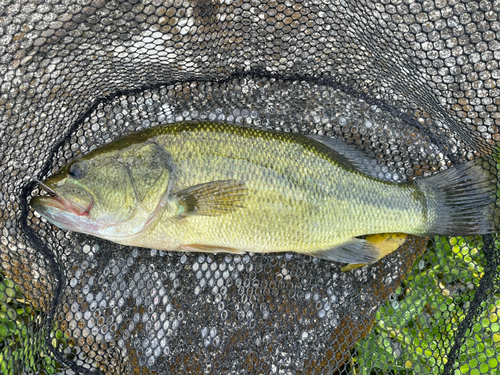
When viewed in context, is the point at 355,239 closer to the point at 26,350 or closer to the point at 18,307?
the point at 26,350

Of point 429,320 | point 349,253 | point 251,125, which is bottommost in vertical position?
point 429,320

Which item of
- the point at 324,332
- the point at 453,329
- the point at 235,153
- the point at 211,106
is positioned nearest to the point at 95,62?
the point at 211,106

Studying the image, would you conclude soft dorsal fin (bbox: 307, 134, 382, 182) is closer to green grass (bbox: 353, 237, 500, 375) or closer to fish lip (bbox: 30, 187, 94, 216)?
green grass (bbox: 353, 237, 500, 375)

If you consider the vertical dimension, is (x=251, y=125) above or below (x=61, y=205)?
above

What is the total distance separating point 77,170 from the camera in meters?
2.33

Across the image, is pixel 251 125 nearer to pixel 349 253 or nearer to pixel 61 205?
pixel 349 253

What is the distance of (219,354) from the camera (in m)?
2.73

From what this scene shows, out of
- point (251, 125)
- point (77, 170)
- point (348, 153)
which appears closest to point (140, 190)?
point (77, 170)

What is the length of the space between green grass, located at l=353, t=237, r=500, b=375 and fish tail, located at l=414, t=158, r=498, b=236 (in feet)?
1.07

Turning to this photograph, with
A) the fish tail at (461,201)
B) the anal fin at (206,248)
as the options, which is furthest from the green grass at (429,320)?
the anal fin at (206,248)

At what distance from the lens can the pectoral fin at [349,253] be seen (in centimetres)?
259

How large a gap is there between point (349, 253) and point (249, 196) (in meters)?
0.79

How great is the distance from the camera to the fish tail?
261 cm

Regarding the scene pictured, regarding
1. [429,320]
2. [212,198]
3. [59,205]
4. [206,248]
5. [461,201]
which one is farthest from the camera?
[429,320]
